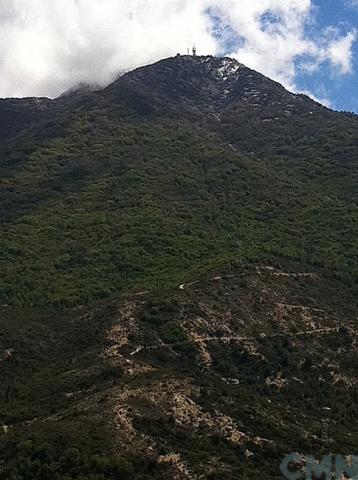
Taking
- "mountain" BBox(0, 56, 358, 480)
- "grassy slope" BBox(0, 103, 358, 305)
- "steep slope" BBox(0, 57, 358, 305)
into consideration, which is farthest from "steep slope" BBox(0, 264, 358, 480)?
"steep slope" BBox(0, 57, 358, 305)

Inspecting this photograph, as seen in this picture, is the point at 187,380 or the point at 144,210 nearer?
the point at 187,380

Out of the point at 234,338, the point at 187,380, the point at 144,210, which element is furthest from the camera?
the point at 144,210

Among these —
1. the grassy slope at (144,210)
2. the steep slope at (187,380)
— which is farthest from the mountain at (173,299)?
the grassy slope at (144,210)

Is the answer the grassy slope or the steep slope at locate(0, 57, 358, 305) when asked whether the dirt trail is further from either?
the grassy slope

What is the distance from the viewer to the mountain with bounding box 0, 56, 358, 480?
162 ft

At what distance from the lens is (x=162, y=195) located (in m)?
122

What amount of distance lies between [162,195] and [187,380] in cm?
6714

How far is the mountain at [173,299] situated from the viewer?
162ft

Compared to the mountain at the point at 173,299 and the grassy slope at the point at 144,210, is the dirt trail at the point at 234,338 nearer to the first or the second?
the mountain at the point at 173,299

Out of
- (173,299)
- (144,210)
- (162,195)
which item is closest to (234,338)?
(173,299)

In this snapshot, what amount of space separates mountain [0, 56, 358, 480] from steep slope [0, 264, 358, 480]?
186 millimetres

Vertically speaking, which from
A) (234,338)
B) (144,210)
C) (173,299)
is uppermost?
(144,210)

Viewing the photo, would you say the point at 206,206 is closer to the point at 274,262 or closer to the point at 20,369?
the point at 274,262

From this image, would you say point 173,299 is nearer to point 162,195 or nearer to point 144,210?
point 144,210
